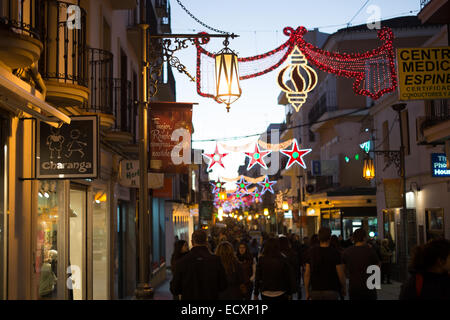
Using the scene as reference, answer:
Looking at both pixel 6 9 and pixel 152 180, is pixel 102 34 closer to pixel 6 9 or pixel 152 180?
pixel 152 180

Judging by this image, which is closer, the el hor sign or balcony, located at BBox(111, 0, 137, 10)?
the el hor sign

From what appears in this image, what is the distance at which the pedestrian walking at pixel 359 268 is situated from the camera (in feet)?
33.7

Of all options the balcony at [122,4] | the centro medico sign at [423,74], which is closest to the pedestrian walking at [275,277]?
the centro medico sign at [423,74]

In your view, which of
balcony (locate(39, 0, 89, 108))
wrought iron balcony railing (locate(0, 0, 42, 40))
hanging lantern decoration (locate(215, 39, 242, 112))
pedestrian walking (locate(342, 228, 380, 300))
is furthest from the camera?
hanging lantern decoration (locate(215, 39, 242, 112))

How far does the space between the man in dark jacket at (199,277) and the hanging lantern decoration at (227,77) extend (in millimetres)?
A: 5340

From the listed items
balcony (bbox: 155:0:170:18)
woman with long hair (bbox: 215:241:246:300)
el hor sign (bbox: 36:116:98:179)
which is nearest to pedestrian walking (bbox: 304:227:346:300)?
woman with long hair (bbox: 215:241:246:300)

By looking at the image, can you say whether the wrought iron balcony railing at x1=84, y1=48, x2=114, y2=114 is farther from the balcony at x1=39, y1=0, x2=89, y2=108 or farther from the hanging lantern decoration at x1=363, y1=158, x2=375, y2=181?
the hanging lantern decoration at x1=363, y1=158, x2=375, y2=181

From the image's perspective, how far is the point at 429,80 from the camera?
41.4 ft

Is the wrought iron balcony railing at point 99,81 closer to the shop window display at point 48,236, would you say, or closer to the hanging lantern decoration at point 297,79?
the shop window display at point 48,236

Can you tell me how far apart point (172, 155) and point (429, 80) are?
6.29 metres

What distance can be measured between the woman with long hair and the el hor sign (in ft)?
8.15

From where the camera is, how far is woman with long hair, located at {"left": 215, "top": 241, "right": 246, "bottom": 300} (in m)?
10.3

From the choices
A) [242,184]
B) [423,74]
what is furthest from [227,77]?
[242,184]

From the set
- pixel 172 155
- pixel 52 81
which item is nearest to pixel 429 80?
pixel 172 155
